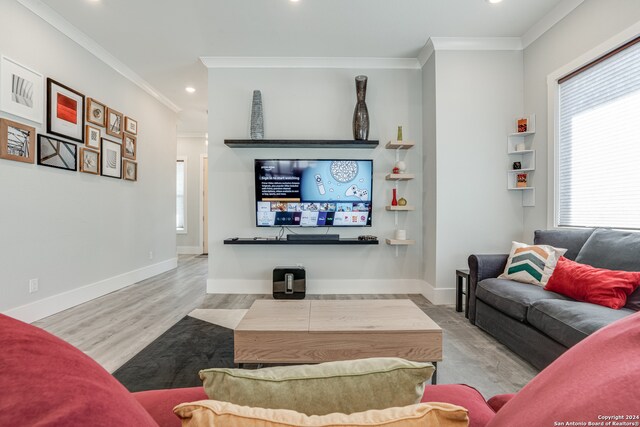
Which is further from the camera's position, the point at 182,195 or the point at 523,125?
the point at 182,195

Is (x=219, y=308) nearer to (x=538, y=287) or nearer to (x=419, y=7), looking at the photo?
(x=538, y=287)

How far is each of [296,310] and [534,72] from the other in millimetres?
3484

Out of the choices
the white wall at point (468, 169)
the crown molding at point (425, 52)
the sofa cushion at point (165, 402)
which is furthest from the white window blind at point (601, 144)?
the sofa cushion at point (165, 402)

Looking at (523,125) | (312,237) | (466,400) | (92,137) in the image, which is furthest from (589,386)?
(92,137)

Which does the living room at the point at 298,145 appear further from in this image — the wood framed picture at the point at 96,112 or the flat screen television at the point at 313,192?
the flat screen television at the point at 313,192

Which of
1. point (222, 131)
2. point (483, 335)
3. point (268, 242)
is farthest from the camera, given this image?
point (222, 131)

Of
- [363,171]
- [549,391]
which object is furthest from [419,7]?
[549,391]

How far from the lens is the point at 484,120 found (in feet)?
11.6

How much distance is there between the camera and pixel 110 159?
12.8ft

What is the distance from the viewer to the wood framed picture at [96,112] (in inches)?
140

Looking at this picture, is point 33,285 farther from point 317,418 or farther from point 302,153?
point 317,418

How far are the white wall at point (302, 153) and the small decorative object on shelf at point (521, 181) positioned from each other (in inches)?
41.2

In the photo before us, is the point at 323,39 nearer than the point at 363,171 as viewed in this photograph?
Yes

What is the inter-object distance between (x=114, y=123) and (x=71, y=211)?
1.29m
